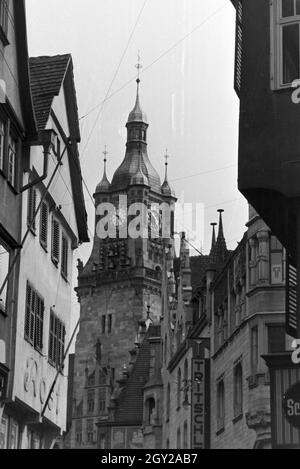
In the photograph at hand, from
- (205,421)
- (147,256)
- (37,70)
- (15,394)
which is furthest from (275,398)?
(147,256)

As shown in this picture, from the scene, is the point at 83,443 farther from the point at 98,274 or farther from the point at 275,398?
the point at 275,398

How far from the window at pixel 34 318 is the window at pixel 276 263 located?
11124mm

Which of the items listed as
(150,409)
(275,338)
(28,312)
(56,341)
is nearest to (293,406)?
(28,312)

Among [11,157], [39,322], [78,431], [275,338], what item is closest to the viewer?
[11,157]

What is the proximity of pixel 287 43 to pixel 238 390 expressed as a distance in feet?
66.5

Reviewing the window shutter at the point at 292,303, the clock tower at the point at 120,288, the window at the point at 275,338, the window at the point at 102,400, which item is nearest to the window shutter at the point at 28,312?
the window shutter at the point at 292,303

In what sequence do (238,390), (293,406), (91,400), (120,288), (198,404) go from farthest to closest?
(120,288), (91,400), (198,404), (238,390), (293,406)

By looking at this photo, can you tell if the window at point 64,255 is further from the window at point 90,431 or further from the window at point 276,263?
the window at point 90,431

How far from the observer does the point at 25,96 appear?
83.1 ft

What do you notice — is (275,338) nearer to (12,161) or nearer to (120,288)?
(12,161)

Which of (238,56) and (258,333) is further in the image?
(258,333)

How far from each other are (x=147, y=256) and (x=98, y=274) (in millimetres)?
5328

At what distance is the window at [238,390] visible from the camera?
38.6m

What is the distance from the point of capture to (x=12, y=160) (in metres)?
25.0
